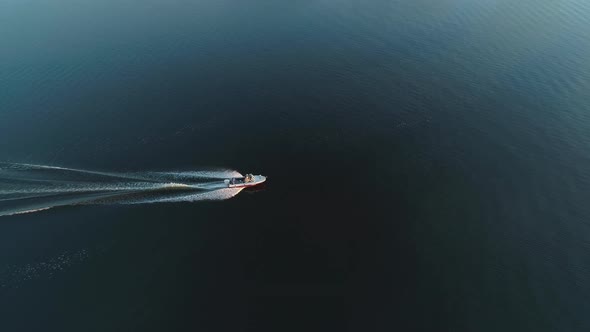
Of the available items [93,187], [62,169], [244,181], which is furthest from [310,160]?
[62,169]

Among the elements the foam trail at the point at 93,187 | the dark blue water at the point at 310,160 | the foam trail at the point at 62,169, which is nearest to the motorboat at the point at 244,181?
the foam trail at the point at 93,187

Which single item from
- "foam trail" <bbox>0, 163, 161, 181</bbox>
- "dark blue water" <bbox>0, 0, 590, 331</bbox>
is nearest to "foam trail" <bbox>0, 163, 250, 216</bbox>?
"foam trail" <bbox>0, 163, 161, 181</bbox>

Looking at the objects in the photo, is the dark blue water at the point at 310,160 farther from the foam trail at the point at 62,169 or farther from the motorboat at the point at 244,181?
the motorboat at the point at 244,181

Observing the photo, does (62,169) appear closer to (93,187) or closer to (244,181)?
(93,187)

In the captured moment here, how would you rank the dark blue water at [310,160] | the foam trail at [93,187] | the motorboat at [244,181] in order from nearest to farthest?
the dark blue water at [310,160] → the foam trail at [93,187] → the motorboat at [244,181]

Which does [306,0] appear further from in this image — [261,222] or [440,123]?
[261,222]

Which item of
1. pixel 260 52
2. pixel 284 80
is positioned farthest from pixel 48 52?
pixel 284 80

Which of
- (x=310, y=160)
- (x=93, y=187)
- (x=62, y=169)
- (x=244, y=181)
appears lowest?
(x=93, y=187)
